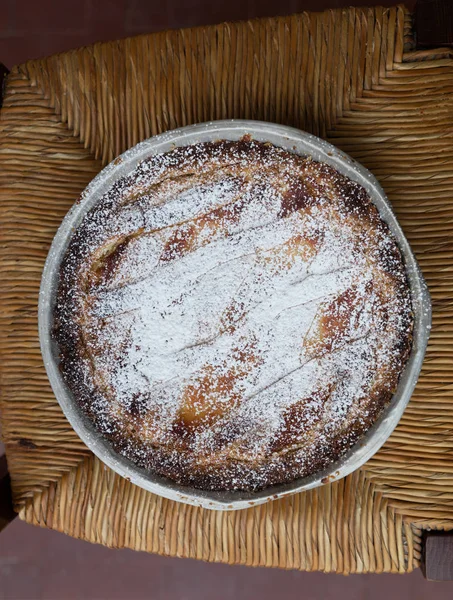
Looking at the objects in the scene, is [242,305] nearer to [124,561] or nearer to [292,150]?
[292,150]

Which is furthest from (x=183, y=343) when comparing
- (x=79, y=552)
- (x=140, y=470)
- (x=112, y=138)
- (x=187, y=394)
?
(x=79, y=552)

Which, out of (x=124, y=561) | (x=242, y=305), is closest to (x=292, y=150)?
(x=242, y=305)

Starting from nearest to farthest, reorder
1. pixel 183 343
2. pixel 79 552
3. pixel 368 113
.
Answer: pixel 183 343 < pixel 368 113 < pixel 79 552

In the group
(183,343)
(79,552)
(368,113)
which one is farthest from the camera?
(79,552)

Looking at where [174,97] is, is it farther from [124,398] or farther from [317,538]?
[317,538]

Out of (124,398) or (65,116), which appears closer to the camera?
(124,398)

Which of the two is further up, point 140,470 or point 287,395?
point 287,395

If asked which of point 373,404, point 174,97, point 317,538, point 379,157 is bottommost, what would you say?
point 317,538

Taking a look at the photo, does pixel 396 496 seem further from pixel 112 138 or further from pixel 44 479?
pixel 112 138
